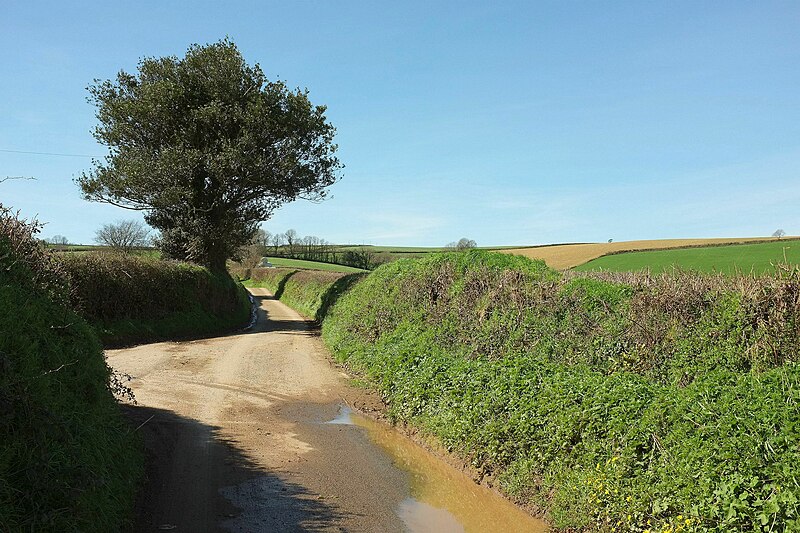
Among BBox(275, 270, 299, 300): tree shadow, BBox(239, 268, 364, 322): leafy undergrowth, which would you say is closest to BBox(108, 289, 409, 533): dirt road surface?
BBox(239, 268, 364, 322): leafy undergrowth

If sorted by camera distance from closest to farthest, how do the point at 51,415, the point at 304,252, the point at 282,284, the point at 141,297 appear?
1. the point at 51,415
2. the point at 141,297
3. the point at 282,284
4. the point at 304,252

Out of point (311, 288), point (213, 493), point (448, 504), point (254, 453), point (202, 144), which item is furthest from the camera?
point (311, 288)

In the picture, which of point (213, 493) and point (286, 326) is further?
point (286, 326)

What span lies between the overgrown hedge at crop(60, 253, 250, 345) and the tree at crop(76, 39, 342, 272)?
11.3ft

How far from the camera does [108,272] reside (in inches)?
794

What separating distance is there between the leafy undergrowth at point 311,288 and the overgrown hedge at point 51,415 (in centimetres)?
1992

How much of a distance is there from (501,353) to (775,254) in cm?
2219

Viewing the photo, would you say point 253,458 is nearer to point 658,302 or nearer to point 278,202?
point 658,302

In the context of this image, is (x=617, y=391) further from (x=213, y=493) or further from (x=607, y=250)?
(x=607, y=250)

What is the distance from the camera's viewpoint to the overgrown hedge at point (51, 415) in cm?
410

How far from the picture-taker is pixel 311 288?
39.8 metres

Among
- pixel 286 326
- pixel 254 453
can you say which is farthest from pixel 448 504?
pixel 286 326

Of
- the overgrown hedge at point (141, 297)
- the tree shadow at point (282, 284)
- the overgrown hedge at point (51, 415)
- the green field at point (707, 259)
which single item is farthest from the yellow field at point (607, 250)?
the overgrown hedge at point (51, 415)

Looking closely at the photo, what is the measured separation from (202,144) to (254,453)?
21719mm
